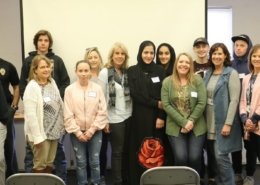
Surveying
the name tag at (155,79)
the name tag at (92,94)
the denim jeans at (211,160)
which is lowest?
the denim jeans at (211,160)

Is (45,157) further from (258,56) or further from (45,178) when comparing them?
(258,56)

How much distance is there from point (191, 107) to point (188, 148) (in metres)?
0.39

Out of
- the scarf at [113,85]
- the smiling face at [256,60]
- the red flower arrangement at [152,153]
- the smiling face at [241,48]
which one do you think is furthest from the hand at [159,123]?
the smiling face at [241,48]

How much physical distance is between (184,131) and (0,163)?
1618mm

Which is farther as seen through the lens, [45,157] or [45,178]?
[45,157]

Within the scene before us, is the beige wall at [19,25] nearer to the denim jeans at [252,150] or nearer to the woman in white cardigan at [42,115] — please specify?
the woman in white cardigan at [42,115]

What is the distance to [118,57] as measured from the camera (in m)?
3.51

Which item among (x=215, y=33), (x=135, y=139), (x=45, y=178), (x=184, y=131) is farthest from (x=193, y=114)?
(x=215, y=33)

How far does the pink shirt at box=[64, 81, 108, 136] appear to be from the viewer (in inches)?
129

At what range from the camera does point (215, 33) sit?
5.38 m

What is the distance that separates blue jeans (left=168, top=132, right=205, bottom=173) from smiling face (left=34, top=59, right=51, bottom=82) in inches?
51.6

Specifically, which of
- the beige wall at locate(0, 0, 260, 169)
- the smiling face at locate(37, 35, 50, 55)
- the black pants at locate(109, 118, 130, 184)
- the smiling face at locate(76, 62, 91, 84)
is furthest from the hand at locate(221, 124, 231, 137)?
the beige wall at locate(0, 0, 260, 169)

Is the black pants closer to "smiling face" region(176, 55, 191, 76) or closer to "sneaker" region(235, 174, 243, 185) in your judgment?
"smiling face" region(176, 55, 191, 76)

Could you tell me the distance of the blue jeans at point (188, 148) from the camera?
129 inches
